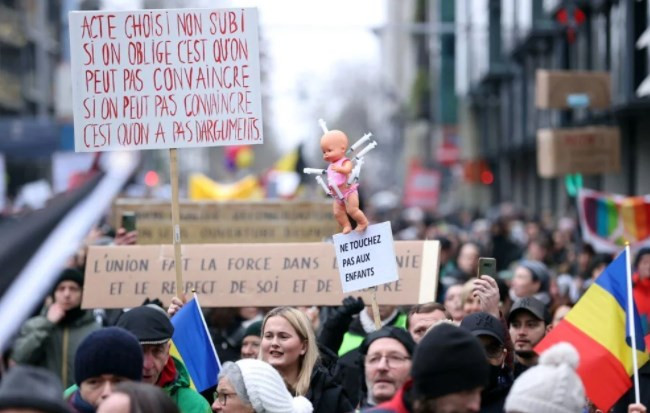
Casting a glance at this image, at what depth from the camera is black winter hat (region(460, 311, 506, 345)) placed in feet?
21.5

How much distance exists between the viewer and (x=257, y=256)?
927cm

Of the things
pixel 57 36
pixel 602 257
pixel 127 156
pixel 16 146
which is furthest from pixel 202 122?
pixel 57 36

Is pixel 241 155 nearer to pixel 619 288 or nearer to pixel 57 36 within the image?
pixel 57 36

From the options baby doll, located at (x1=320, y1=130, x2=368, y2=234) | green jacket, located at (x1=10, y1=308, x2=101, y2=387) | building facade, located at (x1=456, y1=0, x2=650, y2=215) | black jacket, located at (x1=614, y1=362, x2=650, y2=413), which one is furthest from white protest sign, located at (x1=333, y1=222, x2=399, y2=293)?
building facade, located at (x1=456, y1=0, x2=650, y2=215)

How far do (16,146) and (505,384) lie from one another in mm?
27888

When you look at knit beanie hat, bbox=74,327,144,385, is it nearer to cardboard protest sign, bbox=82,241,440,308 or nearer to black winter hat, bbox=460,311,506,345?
black winter hat, bbox=460,311,506,345

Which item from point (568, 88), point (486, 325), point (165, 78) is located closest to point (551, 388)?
point (486, 325)

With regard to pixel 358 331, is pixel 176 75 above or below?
above

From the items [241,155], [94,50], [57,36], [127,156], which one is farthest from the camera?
[57,36]

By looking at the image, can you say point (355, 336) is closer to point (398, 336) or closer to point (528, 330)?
point (528, 330)

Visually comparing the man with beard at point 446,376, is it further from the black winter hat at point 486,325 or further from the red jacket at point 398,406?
the black winter hat at point 486,325

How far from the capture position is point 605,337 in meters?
6.98

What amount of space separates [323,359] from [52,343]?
2695 mm

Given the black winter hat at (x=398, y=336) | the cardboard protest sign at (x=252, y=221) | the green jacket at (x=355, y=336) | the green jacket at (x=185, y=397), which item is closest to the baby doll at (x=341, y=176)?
the green jacket at (x=185, y=397)
